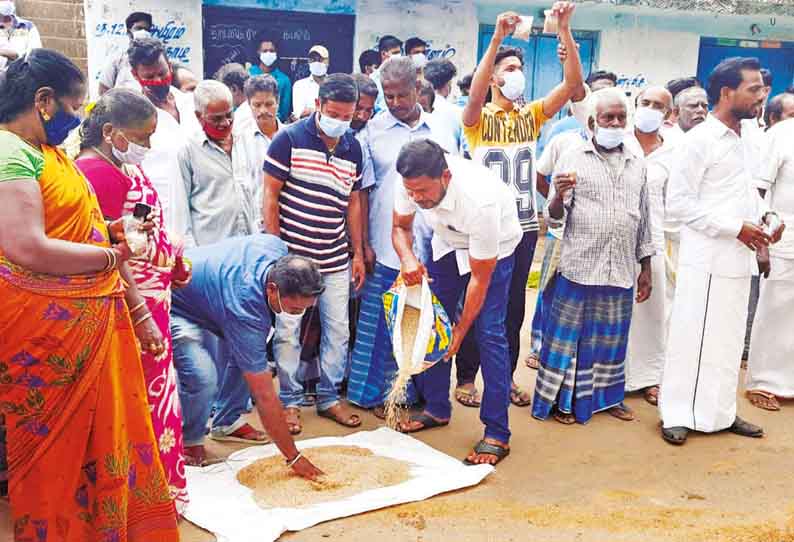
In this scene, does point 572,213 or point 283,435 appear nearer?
point 283,435

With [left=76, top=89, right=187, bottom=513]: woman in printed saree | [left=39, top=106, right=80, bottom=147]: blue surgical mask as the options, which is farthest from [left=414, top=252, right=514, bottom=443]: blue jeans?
[left=39, top=106, right=80, bottom=147]: blue surgical mask

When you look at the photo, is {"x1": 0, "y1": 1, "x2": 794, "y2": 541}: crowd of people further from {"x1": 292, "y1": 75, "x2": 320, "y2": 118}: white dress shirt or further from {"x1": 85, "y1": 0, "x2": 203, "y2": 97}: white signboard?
{"x1": 85, "y1": 0, "x2": 203, "y2": 97}: white signboard

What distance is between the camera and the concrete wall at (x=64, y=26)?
28.6 ft

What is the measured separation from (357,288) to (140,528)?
2121mm

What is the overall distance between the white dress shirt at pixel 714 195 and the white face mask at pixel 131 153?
9.43 ft

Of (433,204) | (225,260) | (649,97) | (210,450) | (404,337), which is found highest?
(649,97)

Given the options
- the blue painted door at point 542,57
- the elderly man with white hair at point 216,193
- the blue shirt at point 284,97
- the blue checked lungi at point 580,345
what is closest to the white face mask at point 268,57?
the blue shirt at point 284,97

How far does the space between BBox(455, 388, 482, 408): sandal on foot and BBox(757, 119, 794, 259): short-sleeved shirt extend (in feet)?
7.34

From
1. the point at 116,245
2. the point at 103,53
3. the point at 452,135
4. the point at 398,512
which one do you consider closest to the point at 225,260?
the point at 116,245

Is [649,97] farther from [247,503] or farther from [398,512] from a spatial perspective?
[247,503]

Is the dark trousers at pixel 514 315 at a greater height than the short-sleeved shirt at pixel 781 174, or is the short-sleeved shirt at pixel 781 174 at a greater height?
the short-sleeved shirt at pixel 781 174

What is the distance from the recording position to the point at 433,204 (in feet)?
12.7

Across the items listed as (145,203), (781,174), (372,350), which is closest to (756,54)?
(781,174)

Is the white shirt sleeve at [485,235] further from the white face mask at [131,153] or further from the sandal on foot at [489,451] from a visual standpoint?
the white face mask at [131,153]
